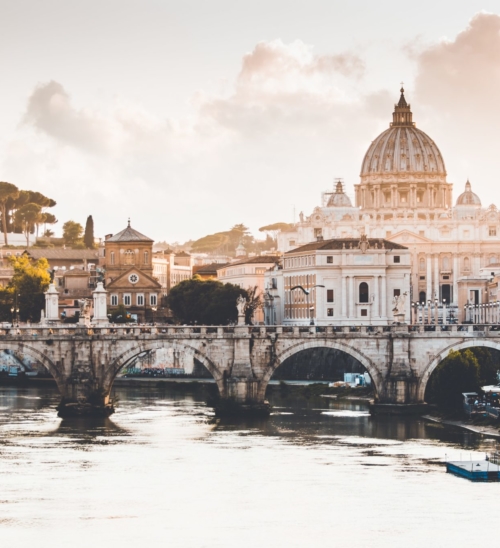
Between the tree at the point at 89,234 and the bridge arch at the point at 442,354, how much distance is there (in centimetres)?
10701

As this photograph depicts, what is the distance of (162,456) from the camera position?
220 ft

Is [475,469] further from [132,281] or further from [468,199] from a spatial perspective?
[468,199]

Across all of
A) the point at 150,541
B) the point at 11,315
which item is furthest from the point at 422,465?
the point at 11,315

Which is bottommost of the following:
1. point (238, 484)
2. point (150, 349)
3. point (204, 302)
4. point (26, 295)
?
point (238, 484)

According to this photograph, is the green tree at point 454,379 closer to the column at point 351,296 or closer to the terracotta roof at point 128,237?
the column at point 351,296

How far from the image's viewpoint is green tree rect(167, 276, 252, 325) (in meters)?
129

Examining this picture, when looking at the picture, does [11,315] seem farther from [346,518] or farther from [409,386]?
[346,518]

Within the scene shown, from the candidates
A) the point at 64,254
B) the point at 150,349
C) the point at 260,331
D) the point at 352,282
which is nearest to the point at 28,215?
the point at 64,254

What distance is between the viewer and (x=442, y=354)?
80.0 metres

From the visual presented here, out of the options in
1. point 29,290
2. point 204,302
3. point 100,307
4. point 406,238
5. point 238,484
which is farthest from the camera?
point 406,238

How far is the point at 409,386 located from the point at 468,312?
62619mm

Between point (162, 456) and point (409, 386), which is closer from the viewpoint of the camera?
point (162, 456)

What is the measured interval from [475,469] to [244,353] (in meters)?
20.6

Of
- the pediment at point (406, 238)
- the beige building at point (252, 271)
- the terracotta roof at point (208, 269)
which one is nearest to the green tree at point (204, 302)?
the beige building at point (252, 271)
